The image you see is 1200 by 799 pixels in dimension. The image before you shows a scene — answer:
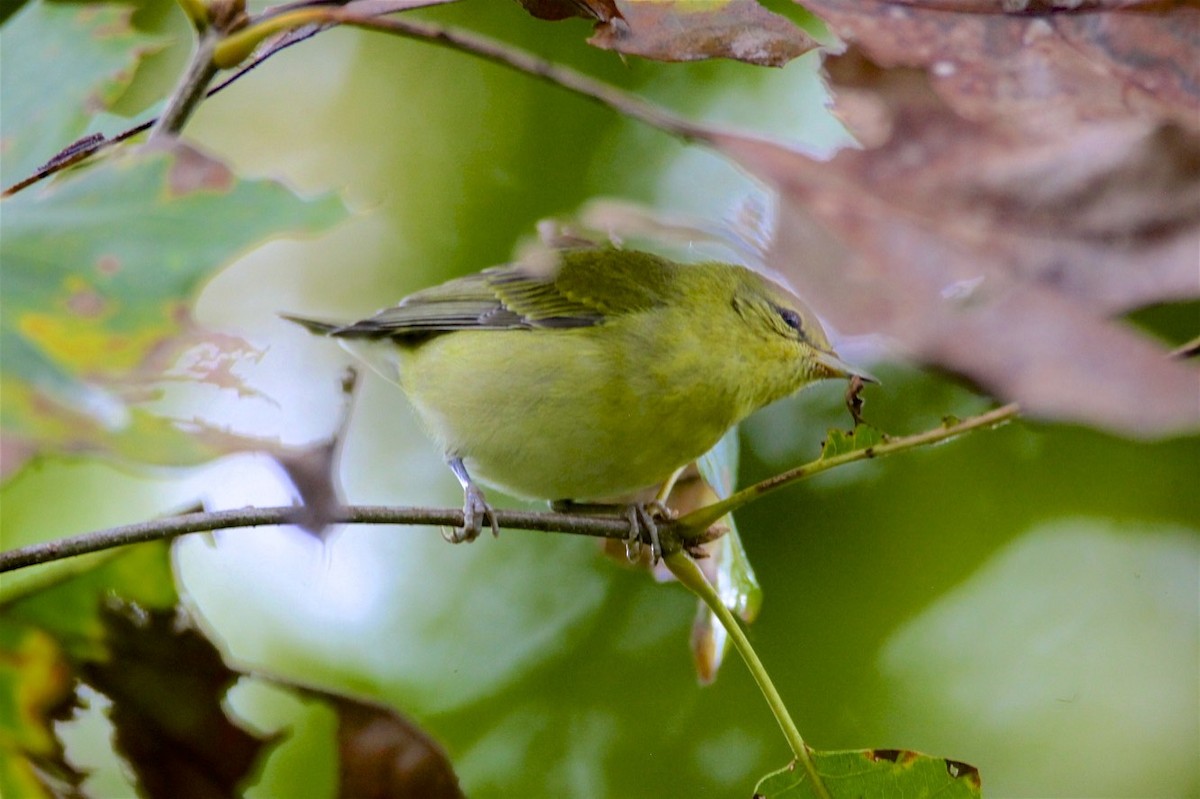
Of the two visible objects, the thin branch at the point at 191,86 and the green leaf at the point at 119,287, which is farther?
the thin branch at the point at 191,86

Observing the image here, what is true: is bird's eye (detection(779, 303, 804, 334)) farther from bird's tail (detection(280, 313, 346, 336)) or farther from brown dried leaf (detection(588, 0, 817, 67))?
brown dried leaf (detection(588, 0, 817, 67))

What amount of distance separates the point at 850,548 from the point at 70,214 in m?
3.71

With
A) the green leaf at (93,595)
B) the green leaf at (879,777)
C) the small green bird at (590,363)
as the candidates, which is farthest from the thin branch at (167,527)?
the small green bird at (590,363)

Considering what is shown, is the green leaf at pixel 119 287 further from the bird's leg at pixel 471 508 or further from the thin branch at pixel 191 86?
the bird's leg at pixel 471 508

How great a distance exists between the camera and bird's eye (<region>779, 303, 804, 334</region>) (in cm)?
256

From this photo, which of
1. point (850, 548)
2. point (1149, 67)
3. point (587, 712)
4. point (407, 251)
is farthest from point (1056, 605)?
point (1149, 67)

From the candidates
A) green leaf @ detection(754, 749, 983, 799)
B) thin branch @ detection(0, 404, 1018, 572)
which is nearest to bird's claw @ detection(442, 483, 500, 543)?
thin branch @ detection(0, 404, 1018, 572)

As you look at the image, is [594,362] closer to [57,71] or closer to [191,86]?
[57,71]

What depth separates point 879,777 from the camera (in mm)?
1526

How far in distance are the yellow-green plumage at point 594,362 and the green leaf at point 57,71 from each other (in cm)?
116

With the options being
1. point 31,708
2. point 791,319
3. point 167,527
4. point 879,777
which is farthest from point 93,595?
point 791,319

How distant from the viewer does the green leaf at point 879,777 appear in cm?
144

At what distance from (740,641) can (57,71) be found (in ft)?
3.49

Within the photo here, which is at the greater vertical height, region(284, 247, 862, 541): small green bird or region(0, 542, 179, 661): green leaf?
region(0, 542, 179, 661): green leaf
